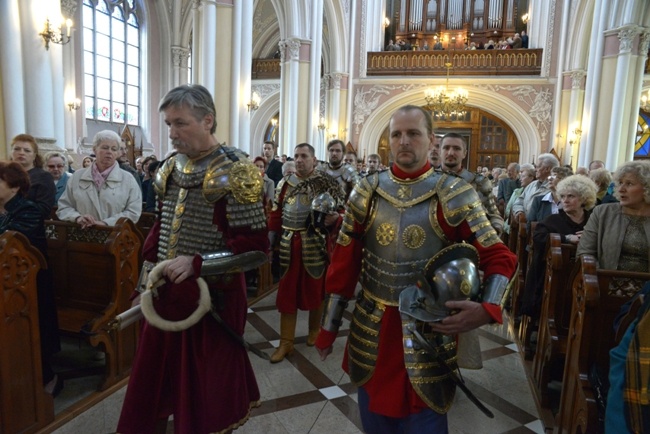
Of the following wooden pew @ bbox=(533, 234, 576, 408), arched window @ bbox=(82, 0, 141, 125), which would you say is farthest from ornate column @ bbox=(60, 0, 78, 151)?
wooden pew @ bbox=(533, 234, 576, 408)

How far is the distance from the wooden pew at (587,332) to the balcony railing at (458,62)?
16.0 meters

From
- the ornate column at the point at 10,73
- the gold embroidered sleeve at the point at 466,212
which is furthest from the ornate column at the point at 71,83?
the gold embroidered sleeve at the point at 466,212

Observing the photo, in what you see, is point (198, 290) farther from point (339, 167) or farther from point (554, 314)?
point (339, 167)

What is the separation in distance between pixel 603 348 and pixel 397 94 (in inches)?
629

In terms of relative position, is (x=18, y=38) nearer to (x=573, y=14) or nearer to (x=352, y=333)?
(x=352, y=333)

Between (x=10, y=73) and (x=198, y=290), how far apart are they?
6.06 meters

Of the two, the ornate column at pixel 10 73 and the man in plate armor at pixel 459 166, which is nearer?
the man in plate armor at pixel 459 166

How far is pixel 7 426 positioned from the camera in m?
2.19

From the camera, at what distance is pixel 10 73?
5.92 meters

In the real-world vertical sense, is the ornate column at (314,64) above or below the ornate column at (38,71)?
above

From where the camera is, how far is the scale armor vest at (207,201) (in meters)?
1.80

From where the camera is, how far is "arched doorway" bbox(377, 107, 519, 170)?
57.6ft

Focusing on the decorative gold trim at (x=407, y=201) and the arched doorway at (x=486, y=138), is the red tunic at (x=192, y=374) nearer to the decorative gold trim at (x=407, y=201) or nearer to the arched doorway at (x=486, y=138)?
the decorative gold trim at (x=407, y=201)

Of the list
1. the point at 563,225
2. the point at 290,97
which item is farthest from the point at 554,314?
the point at 290,97
